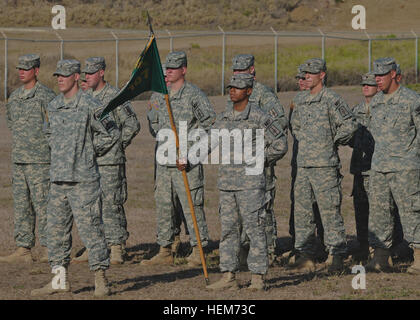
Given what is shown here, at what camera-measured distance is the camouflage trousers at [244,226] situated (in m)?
9.38

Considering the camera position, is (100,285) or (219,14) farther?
(219,14)

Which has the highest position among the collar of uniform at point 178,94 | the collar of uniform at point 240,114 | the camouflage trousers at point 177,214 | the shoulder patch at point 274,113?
the collar of uniform at point 178,94

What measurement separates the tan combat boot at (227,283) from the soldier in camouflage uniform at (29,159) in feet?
8.85

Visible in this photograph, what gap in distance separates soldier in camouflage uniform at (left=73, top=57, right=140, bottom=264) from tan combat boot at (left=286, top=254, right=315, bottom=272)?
2116mm

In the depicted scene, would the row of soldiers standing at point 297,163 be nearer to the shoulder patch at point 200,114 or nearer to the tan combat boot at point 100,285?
the shoulder patch at point 200,114

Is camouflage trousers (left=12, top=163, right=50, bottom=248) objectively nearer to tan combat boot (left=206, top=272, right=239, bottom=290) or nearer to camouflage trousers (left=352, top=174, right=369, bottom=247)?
tan combat boot (left=206, top=272, right=239, bottom=290)

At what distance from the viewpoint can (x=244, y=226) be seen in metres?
9.44

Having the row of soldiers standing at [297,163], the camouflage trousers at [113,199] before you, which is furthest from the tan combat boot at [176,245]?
the camouflage trousers at [113,199]

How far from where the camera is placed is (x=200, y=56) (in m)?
45.2

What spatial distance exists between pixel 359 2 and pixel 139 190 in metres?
58.4

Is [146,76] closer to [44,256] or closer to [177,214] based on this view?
[177,214]

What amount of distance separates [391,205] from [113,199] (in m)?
3.29

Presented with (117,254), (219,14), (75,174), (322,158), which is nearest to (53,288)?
(75,174)

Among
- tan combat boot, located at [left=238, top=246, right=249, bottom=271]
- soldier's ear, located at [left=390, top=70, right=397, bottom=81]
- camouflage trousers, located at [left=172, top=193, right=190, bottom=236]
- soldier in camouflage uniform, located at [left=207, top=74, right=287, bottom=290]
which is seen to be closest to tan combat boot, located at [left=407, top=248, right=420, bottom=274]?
tan combat boot, located at [left=238, top=246, right=249, bottom=271]
